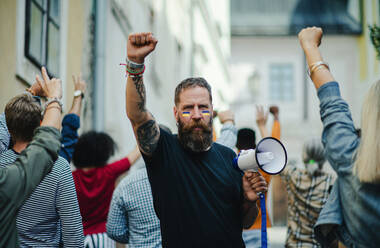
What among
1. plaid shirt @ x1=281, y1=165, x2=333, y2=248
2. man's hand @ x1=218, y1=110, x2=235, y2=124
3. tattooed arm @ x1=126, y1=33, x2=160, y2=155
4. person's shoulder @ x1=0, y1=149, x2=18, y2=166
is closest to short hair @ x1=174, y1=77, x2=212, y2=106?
tattooed arm @ x1=126, y1=33, x2=160, y2=155

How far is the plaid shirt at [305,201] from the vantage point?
4.96m

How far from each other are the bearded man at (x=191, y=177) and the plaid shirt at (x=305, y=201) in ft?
6.59

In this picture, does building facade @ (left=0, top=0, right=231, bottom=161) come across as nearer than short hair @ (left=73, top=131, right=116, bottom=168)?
No

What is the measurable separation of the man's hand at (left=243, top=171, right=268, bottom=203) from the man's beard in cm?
29

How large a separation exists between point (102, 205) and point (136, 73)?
1940mm

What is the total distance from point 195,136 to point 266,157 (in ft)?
1.39

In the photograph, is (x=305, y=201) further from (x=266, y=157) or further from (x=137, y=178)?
(x=266, y=157)

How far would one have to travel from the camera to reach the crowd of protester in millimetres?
2256

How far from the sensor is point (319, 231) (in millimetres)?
→ 2570

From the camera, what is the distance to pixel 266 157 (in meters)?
2.86

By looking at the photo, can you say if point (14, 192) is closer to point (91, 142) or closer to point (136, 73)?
point (136, 73)

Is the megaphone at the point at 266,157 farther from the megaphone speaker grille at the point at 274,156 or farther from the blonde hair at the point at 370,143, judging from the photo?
the blonde hair at the point at 370,143

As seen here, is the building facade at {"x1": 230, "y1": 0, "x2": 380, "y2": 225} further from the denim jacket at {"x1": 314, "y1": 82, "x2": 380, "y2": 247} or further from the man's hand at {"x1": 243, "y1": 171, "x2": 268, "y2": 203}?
the denim jacket at {"x1": 314, "y1": 82, "x2": 380, "y2": 247}

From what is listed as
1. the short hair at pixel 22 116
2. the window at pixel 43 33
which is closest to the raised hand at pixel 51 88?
the short hair at pixel 22 116
